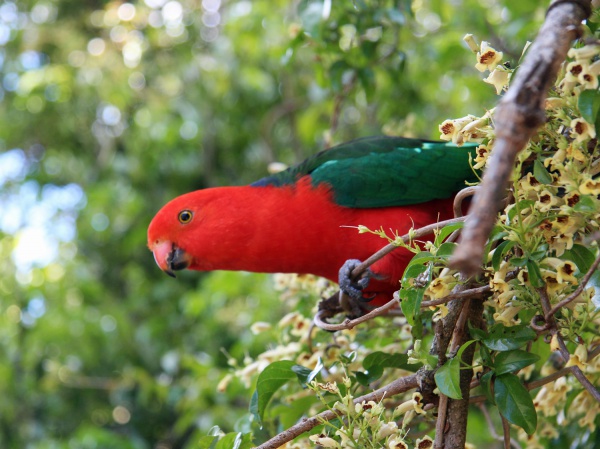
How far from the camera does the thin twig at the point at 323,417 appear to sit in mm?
1304

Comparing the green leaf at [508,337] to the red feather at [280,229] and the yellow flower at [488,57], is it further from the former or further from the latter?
the red feather at [280,229]

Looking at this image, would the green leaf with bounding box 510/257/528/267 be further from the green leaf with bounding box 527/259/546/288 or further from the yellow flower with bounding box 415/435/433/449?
the yellow flower with bounding box 415/435/433/449

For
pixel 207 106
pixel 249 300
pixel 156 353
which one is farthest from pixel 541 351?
pixel 207 106

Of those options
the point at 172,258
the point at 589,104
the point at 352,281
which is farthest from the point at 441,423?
the point at 172,258

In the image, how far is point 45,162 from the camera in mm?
5957

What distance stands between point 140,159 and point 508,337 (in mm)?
4334

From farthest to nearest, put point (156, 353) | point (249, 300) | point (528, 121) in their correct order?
point (156, 353) → point (249, 300) → point (528, 121)

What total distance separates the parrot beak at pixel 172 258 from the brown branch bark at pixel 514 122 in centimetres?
164

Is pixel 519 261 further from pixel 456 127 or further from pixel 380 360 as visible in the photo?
pixel 380 360

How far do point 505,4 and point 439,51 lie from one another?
Answer: 1.22 ft

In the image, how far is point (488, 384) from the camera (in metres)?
1.32

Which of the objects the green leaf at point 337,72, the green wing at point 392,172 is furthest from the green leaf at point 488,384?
the green leaf at point 337,72

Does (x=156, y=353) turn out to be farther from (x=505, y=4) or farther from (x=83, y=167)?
(x=505, y=4)

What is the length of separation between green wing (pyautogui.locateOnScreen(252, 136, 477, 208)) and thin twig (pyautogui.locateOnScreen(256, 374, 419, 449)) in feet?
2.88
